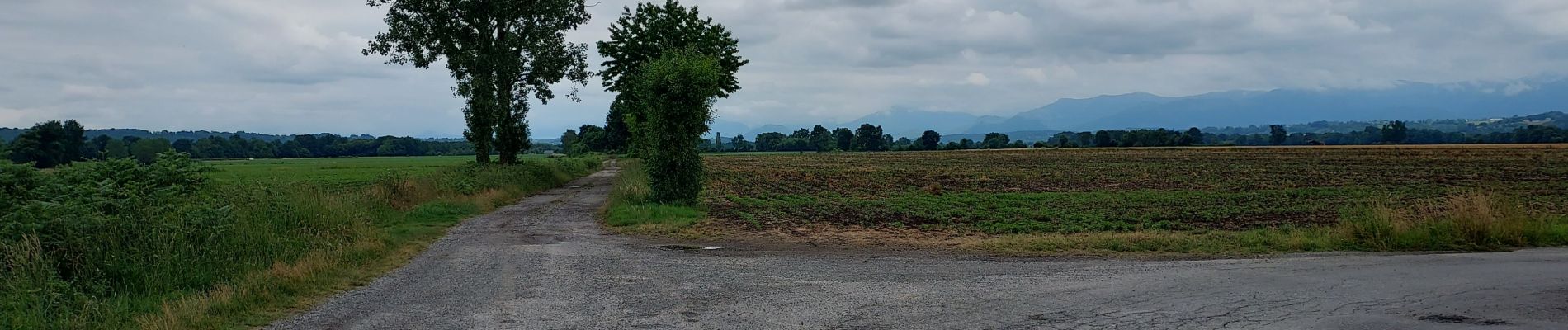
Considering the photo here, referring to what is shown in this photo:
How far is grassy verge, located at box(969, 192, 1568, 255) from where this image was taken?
1203 centimetres

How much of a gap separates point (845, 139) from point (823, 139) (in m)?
4.50

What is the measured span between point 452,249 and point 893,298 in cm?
760

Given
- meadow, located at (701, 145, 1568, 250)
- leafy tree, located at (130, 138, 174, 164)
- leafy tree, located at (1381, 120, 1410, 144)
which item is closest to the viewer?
leafy tree, located at (130, 138, 174, 164)

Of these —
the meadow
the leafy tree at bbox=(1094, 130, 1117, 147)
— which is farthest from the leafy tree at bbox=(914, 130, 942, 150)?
the meadow

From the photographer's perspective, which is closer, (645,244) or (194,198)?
(194,198)

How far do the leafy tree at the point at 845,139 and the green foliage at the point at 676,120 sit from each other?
14237cm

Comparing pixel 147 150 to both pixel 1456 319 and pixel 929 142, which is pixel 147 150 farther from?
pixel 929 142

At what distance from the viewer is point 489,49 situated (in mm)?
32562

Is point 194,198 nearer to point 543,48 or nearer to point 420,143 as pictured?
point 543,48

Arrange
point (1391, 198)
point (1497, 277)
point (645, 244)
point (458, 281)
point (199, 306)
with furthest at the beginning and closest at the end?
point (1391, 198)
point (645, 244)
point (458, 281)
point (1497, 277)
point (199, 306)

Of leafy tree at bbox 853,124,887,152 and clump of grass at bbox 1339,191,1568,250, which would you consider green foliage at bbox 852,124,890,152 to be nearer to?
leafy tree at bbox 853,124,887,152

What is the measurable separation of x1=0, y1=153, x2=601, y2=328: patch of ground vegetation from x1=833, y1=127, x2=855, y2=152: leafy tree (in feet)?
493

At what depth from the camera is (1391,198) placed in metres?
24.9

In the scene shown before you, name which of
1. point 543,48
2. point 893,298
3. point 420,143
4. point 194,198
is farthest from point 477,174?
point 420,143
